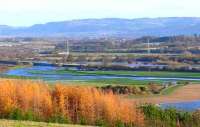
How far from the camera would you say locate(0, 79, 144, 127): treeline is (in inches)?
946

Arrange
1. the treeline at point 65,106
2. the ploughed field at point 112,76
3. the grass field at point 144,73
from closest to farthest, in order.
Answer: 1. the treeline at point 65,106
2. the ploughed field at point 112,76
3. the grass field at point 144,73

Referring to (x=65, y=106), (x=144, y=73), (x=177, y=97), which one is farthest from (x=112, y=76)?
(x=65, y=106)

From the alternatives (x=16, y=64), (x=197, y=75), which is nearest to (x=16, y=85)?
(x=197, y=75)

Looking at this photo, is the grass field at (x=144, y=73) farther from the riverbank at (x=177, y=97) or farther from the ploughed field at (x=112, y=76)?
the riverbank at (x=177, y=97)

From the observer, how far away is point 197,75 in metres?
54.5

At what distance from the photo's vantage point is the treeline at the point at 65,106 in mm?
24031

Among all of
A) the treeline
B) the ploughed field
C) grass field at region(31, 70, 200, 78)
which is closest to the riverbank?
the ploughed field

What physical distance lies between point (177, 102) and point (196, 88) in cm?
713

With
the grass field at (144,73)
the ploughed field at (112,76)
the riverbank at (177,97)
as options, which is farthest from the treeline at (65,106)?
the grass field at (144,73)

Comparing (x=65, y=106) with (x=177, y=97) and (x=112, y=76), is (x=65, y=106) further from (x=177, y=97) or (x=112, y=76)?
(x=112, y=76)

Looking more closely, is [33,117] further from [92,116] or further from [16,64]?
[16,64]

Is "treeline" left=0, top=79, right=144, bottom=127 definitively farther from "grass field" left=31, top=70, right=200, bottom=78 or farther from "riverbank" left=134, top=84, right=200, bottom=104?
"grass field" left=31, top=70, right=200, bottom=78

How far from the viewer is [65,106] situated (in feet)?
87.3

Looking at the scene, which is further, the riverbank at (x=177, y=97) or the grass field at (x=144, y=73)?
the grass field at (x=144, y=73)
